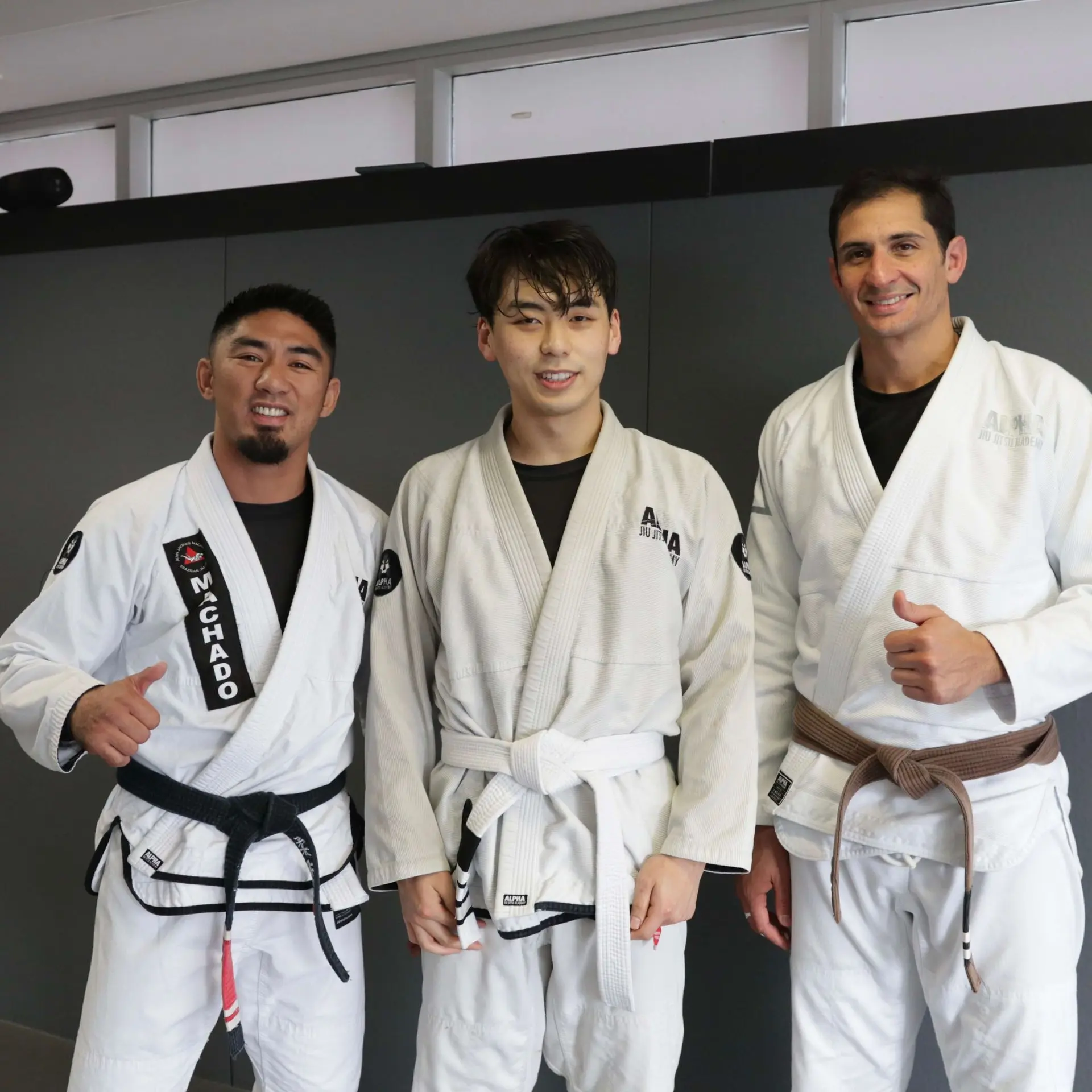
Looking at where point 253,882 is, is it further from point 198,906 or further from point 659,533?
point 659,533

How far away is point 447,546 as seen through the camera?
70.5 inches

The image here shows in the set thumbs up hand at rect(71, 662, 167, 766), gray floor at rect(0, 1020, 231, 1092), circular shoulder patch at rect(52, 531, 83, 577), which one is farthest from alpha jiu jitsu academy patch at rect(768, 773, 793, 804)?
gray floor at rect(0, 1020, 231, 1092)

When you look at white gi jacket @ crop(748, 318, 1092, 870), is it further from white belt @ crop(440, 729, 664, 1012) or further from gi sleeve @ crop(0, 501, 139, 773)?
gi sleeve @ crop(0, 501, 139, 773)

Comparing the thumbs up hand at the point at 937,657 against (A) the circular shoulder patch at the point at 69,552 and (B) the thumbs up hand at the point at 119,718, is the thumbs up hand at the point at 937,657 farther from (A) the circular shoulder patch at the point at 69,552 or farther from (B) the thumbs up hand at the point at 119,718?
(A) the circular shoulder patch at the point at 69,552

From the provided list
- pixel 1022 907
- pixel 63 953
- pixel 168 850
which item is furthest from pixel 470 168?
pixel 63 953

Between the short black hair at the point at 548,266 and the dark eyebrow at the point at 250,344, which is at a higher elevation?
the short black hair at the point at 548,266

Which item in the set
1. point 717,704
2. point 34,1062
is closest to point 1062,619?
point 717,704

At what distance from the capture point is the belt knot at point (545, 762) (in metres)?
1.64

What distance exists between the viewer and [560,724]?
66.2 inches

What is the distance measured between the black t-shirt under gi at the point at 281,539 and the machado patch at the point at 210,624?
0.26ft

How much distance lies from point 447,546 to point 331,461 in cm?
89

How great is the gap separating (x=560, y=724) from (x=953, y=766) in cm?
61

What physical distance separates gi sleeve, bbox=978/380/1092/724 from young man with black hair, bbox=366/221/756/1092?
384 mm

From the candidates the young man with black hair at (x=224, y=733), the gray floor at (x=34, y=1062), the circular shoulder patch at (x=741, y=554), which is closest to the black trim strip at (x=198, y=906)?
the young man with black hair at (x=224, y=733)
